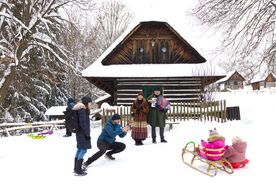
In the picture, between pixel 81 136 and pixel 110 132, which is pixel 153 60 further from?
pixel 81 136

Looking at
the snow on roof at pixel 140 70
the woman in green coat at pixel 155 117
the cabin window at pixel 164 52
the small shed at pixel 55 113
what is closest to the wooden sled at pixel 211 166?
the woman in green coat at pixel 155 117

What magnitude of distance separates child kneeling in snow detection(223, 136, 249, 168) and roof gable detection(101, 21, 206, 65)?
13346 mm

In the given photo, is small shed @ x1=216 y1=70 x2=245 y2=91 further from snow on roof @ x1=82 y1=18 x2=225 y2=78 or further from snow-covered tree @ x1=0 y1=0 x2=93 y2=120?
snow on roof @ x1=82 y1=18 x2=225 y2=78

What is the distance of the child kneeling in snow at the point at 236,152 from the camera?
268 inches

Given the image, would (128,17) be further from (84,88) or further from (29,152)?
(29,152)

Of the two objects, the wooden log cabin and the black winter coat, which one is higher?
the wooden log cabin

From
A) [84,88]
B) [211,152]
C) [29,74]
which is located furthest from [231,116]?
[84,88]

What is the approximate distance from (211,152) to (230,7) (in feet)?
23.0

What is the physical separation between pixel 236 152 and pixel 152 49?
45.0ft

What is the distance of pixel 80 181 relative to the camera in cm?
639

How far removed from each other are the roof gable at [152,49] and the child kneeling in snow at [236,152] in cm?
1335

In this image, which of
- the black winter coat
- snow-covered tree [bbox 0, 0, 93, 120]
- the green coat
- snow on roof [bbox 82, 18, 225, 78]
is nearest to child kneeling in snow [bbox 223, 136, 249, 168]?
the black winter coat

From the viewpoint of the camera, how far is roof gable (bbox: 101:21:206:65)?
65.2 feet

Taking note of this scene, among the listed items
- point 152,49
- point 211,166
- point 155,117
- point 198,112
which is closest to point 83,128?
point 211,166
